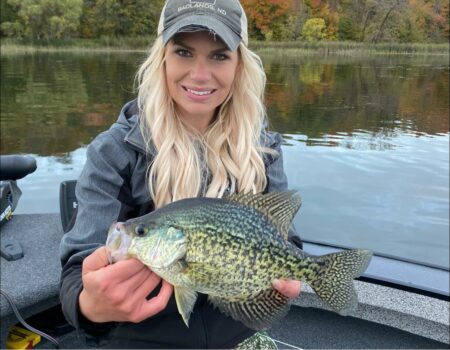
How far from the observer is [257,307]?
6.25ft

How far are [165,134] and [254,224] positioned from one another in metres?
0.72

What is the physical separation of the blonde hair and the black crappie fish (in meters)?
0.44

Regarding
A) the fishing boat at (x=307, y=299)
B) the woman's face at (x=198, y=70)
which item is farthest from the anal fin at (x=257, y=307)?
the fishing boat at (x=307, y=299)

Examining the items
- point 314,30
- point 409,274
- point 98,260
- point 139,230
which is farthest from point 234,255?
point 314,30

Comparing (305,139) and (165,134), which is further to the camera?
(305,139)

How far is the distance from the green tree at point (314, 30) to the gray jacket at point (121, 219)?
3886cm

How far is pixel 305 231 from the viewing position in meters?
8.11

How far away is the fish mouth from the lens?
1637 millimetres

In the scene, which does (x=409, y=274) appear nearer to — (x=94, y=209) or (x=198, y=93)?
(x=198, y=93)

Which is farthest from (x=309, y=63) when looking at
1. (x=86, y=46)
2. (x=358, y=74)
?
(x=86, y=46)

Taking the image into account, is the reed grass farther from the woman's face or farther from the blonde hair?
the woman's face

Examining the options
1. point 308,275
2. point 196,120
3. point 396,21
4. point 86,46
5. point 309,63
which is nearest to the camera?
point 308,275

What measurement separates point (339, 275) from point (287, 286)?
239 mm

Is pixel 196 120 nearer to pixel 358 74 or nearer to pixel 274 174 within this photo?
pixel 274 174
